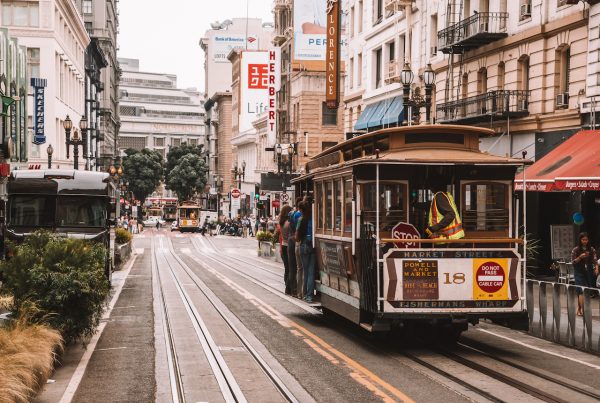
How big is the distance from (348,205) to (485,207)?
2.11 m

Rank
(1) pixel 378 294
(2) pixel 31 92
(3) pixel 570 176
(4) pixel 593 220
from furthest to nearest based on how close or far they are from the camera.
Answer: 1. (2) pixel 31 92
2. (4) pixel 593 220
3. (3) pixel 570 176
4. (1) pixel 378 294

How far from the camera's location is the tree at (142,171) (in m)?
Answer: 143

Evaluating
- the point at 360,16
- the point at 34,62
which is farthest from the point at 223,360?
the point at 34,62

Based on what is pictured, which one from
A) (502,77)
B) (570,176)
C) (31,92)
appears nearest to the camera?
(570,176)

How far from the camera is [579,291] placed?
1533 centimetres

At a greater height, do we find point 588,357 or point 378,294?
point 378,294

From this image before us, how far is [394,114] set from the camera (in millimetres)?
42656

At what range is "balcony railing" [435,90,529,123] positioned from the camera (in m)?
31.2

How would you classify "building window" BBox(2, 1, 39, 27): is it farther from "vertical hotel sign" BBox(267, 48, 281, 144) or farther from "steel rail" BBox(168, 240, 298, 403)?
"steel rail" BBox(168, 240, 298, 403)

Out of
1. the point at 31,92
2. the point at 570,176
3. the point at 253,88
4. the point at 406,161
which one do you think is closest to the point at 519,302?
the point at 406,161

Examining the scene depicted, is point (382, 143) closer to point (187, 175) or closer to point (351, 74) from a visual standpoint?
point (351, 74)

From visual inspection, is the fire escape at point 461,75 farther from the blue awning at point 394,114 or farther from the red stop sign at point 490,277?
the red stop sign at point 490,277

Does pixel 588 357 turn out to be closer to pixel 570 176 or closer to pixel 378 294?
pixel 378 294

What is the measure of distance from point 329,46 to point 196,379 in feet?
135
